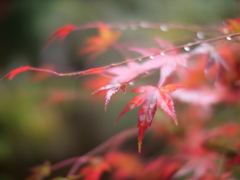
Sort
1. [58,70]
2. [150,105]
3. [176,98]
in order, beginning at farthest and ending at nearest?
[58,70]
[176,98]
[150,105]

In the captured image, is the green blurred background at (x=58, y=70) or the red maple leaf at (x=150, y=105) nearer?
the red maple leaf at (x=150, y=105)

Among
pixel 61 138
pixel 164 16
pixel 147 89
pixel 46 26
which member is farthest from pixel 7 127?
pixel 164 16

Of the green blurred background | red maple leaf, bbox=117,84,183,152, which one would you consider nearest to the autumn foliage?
red maple leaf, bbox=117,84,183,152

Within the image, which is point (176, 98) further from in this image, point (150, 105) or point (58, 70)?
point (58, 70)

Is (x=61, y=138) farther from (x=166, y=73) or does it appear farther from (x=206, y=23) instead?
(x=166, y=73)

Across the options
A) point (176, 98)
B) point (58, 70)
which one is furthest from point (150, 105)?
point (58, 70)

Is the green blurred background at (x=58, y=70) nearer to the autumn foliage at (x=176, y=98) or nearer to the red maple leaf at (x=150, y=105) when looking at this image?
the autumn foliage at (x=176, y=98)

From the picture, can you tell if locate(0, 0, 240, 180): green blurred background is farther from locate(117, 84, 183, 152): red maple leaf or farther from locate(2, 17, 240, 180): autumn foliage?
locate(117, 84, 183, 152): red maple leaf

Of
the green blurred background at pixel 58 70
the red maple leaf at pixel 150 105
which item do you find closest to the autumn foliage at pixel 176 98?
the red maple leaf at pixel 150 105
